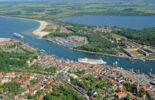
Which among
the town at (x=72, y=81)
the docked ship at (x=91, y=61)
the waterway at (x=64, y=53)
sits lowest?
the waterway at (x=64, y=53)

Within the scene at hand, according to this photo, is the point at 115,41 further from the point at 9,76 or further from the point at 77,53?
the point at 9,76

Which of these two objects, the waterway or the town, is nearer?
→ the town

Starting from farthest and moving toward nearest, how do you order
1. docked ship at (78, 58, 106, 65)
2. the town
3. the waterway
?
docked ship at (78, 58, 106, 65)
the waterway
the town

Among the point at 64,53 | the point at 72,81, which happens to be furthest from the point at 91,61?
the point at 72,81

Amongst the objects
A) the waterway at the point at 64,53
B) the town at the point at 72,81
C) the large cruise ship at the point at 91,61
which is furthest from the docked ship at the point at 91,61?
the town at the point at 72,81

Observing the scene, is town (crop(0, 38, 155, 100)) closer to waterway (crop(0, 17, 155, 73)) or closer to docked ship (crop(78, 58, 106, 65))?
docked ship (crop(78, 58, 106, 65))

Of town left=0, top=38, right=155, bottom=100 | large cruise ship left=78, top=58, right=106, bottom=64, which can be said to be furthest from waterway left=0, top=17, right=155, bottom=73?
town left=0, top=38, right=155, bottom=100

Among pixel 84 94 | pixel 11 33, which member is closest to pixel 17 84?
pixel 84 94

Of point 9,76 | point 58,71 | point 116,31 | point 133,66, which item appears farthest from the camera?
point 116,31

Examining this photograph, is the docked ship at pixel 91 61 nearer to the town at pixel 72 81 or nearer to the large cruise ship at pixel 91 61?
the large cruise ship at pixel 91 61

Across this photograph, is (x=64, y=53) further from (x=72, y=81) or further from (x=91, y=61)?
(x=72, y=81)

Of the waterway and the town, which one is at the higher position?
the town
